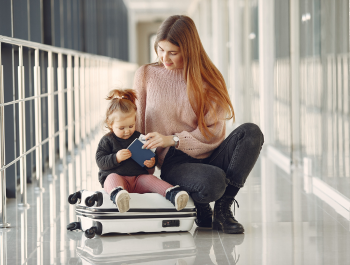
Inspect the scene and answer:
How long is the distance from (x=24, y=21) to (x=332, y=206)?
6.15 feet

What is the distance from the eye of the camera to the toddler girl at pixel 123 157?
165 cm

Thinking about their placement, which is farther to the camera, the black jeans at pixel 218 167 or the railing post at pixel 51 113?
the railing post at pixel 51 113

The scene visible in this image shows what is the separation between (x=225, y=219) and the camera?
5.46 ft

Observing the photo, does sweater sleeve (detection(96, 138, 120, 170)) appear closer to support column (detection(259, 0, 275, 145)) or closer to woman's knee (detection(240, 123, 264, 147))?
woman's knee (detection(240, 123, 264, 147))

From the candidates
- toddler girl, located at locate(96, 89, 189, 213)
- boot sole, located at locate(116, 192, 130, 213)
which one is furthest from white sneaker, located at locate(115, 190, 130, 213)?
toddler girl, located at locate(96, 89, 189, 213)

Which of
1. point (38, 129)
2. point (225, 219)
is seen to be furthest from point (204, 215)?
point (38, 129)

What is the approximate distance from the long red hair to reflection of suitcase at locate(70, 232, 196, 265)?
402 millimetres

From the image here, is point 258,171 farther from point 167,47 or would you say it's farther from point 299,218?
point 167,47

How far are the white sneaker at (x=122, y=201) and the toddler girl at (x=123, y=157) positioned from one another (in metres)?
0.10

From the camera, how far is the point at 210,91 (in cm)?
175

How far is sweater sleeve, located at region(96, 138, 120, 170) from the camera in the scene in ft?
5.45

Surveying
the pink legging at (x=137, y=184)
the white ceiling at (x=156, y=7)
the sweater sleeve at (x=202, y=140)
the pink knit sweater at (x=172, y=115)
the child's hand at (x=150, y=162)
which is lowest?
the pink legging at (x=137, y=184)

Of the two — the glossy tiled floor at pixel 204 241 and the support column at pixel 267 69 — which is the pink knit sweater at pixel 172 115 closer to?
the glossy tiled floor at pixel 204 241

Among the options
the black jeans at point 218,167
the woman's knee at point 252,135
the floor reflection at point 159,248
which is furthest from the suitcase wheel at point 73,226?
the woman's knee at point 252,135
